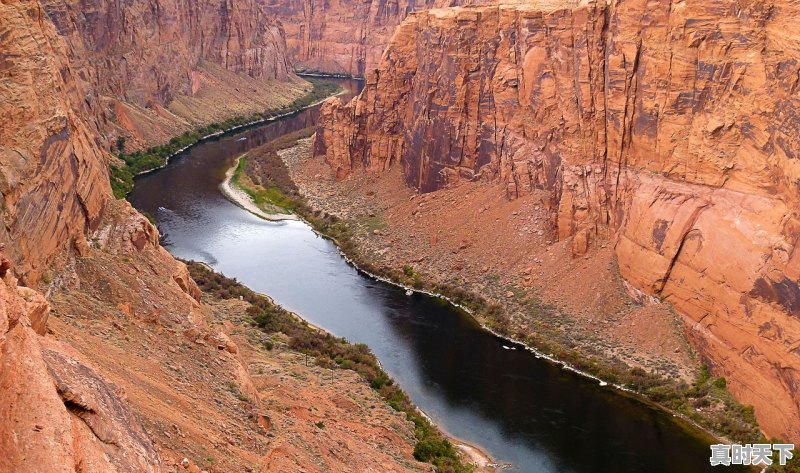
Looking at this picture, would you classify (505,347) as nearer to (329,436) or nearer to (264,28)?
(329,436)

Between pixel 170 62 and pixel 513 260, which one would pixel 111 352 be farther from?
pixel 170 62

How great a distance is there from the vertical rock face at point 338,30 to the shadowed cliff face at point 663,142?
103 metres

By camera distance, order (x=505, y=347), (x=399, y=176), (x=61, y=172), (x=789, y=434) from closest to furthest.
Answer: (x=61, y=172), (x=789, y=434), (x=505, y=347), (x=399, y=176)

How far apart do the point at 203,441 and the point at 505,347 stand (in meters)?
26.6

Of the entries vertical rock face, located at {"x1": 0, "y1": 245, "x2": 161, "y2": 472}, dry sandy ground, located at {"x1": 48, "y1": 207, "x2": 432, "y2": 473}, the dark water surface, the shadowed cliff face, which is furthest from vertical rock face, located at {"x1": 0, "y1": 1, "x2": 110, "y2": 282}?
the shadowed cliff face

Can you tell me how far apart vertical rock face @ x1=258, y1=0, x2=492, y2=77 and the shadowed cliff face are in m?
103

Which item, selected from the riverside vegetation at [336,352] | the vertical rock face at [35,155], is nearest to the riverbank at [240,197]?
the riverside vegetation at [336,352]

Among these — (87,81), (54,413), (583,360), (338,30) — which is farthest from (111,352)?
(338,30)

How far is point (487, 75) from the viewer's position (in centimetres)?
6200

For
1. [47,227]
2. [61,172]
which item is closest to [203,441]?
[47,227]

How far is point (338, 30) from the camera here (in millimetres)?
173250

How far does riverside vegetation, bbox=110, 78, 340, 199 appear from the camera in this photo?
79.6 metres

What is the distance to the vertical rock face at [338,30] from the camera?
16700 centimetres

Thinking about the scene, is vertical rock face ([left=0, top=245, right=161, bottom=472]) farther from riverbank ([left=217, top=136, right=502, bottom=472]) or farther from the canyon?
riverbank ([left=217, top=136, right=502, bottom=472])
